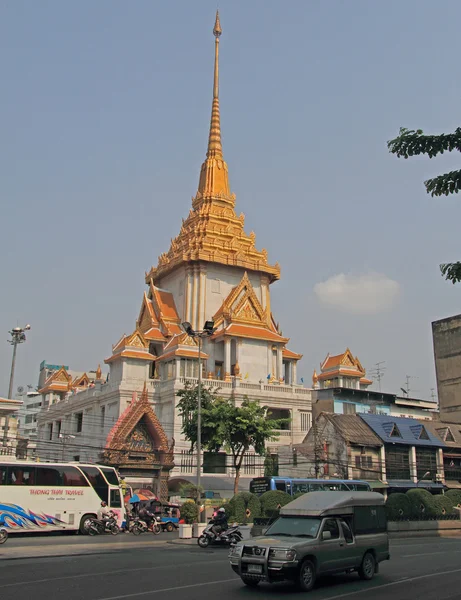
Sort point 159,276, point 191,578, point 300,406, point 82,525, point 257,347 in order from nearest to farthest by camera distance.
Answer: point 191,578, point 82,525, point 300,406, point 257,347, point 159,276

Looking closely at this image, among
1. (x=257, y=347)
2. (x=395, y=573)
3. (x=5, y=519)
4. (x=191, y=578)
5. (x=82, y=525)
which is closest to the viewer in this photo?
(x=191, y=578)

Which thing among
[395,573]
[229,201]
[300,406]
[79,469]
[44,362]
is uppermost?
[229,201]

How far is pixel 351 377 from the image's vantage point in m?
68.6

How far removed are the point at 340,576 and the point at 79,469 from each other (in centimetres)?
1747

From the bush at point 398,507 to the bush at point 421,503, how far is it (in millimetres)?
466

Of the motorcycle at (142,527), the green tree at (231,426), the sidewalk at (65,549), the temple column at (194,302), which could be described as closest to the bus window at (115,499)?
the motorcycle at (142,527)

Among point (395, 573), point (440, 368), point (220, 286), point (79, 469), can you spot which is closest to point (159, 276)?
point (220, 286)

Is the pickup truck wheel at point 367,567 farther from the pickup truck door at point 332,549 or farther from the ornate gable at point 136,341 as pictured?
the ornate gable at point 136,341

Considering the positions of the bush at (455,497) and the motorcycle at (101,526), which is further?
the bush at (455,497)

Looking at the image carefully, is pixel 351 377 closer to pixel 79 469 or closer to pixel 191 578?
pixel 79 469

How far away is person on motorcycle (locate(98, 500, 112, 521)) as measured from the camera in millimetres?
29219

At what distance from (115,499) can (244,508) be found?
237 inches

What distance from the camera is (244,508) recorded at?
1238 inches

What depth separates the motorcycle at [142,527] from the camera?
30053 millimetres
